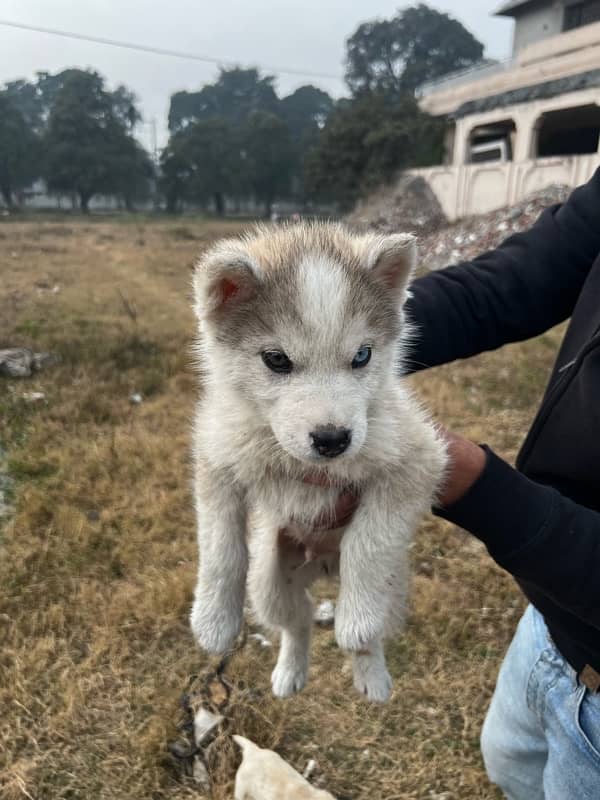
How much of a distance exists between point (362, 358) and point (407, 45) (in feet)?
232

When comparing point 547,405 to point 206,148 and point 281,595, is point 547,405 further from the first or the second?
point 206,148

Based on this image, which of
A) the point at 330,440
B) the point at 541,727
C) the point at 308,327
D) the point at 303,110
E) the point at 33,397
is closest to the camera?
the point at 330,440

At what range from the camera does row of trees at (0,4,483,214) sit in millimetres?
26375

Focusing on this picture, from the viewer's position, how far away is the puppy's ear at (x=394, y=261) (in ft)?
6.37

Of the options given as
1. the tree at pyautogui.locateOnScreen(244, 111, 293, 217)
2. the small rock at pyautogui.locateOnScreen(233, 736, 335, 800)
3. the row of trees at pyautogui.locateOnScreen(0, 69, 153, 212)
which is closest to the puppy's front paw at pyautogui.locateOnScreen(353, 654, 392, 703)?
Result: the small rock at pyautogui.locateOnScreen(233, 736, 335, 800)

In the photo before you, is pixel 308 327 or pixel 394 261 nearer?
pixel 308 327

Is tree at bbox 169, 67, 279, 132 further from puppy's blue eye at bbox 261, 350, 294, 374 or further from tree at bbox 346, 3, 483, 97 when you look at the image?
puppy's blue eye at bbox 261, 350, 294, 374

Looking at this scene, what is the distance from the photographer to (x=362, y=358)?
73.3 inches

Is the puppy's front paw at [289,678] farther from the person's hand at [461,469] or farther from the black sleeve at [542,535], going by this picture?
the black sleeve at [542,535]

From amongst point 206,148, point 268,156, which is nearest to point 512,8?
point 268,156

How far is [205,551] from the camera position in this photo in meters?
2.09

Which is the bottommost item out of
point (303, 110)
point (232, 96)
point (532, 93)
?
point (532, 93)

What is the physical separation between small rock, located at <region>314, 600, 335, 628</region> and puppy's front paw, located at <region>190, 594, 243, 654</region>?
1.76 m

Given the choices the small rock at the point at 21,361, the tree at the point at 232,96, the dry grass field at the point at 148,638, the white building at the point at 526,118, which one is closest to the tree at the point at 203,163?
the white building at the point at 526,118
